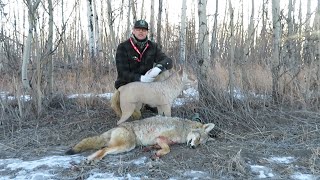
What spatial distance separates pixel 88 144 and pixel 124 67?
1.67m

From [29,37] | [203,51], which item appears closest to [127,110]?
[203,51]

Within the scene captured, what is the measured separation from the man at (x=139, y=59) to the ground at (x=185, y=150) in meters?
0.82

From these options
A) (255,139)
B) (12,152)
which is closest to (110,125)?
(12,152)

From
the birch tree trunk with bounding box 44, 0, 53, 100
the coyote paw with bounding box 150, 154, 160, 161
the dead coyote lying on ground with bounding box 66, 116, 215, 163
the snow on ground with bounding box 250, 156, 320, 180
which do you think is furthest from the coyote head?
the birch tree trunk with bounding box 44, 0, 53, 100

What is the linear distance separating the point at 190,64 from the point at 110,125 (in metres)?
2.00

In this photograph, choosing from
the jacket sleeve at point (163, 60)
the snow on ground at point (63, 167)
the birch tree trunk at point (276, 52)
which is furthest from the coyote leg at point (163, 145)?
the birch tree trunk at point (276, 52)

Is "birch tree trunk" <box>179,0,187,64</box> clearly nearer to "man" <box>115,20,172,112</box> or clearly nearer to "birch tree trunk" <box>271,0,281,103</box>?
"birch tree trunk" <box>271,0,281,103</box>

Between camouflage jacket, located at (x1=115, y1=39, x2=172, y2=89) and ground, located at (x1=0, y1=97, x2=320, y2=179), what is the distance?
80cm

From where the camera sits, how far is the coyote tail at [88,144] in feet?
15.0

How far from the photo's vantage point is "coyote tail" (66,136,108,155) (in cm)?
458

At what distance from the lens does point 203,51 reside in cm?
664

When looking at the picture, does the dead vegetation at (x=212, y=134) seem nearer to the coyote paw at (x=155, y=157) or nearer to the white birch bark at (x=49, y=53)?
the coyote paw at (x=155, y=157)

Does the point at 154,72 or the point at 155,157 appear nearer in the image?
the point at 155,157

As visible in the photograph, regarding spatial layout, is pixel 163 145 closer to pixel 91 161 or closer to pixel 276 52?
pixel 91 161
